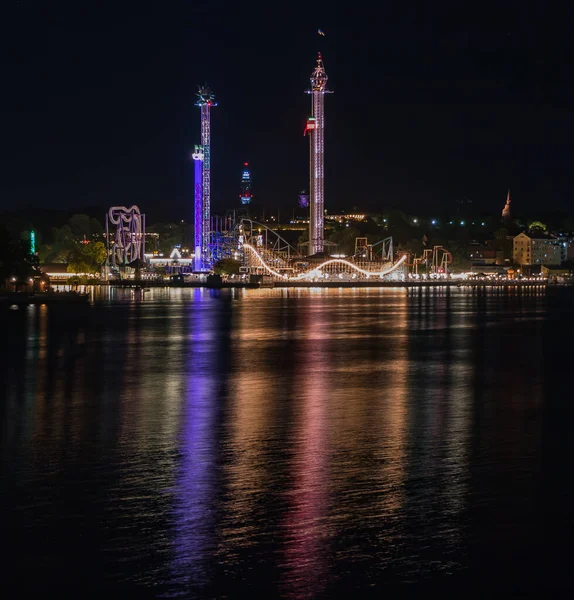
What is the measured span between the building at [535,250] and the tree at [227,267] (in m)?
52.1

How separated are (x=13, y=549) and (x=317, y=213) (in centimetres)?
9879

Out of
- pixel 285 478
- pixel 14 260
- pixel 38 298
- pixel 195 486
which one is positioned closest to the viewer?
pixel 195 486

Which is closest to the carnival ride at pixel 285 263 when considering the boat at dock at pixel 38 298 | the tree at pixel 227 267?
the tree at pixel 227 267

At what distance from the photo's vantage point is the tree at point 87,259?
101188 mm

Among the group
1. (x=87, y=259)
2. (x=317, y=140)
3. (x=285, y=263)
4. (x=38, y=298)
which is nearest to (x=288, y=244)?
(x=285, y=263)

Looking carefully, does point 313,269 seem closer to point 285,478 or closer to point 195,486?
point 285,478

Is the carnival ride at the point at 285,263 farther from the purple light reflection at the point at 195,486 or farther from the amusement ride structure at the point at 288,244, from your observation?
the purple light reflection at the point at 195,486

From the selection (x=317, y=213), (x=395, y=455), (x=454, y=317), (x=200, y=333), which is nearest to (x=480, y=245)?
(x=317, y=213)

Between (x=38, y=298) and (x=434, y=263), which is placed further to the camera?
(x=434, y=263)

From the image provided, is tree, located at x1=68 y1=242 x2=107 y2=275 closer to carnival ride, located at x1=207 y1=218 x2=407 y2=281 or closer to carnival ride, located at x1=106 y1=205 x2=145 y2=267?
carnival ride, located at x1=106 y1=205 x2=145 y2=267

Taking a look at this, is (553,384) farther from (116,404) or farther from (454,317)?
(454,317)

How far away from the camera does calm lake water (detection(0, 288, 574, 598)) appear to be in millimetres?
6816

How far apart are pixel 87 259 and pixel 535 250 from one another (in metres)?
71.0

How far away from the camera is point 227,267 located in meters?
108
